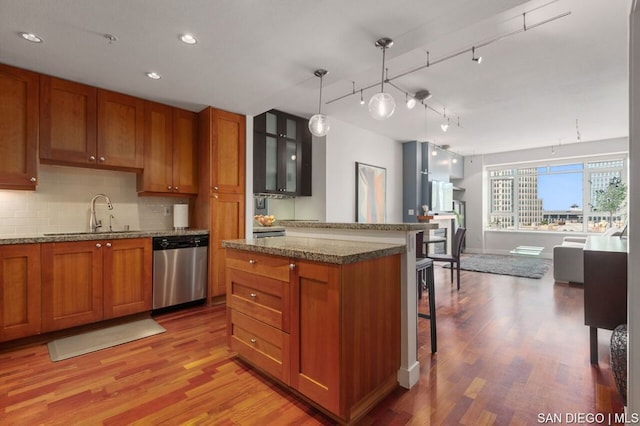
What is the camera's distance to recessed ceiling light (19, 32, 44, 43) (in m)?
2.15

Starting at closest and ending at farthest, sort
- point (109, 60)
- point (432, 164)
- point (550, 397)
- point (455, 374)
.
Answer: point (550, 397) < point (455, 374) < point (109, 60) < point (432, 164)

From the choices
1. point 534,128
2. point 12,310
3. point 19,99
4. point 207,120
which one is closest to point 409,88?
point 207,120

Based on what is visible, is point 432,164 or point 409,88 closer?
point 409,88

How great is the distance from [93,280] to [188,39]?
232 centimetres

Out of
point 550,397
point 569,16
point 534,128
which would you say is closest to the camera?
point 550,397

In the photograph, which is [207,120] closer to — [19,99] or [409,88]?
[19,99]

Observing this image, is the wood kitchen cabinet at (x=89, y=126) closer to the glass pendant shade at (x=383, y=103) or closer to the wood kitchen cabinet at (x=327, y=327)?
the wood kitchen cabinet at (x=327, y=327)

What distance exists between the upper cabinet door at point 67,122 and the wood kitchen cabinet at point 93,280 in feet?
2.81

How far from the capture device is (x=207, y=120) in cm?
361

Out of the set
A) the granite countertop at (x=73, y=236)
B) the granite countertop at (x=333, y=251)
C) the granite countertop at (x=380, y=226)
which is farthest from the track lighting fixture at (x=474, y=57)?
the granite countertop at (x=73, y=236)

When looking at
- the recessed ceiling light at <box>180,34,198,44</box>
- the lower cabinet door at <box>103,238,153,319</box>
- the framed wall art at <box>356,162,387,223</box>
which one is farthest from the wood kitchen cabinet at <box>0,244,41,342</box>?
the framed wall art at <box>356,162,387,223</box>

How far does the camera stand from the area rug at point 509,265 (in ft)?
17.7

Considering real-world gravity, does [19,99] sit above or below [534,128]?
below

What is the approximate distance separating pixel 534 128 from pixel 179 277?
6.44 metres
